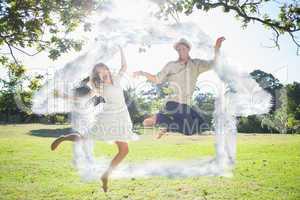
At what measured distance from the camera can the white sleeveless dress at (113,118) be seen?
704 centimetres

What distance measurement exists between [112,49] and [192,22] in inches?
57.6

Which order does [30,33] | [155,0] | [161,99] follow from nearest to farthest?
[161,99] < [155,0] < [30,33]

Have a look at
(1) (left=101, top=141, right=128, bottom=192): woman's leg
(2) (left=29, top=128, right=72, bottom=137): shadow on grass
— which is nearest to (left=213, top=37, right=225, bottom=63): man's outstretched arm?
(1) (left=101, top=141, right=128, bottom=192): woman's leg

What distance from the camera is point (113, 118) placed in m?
7.03

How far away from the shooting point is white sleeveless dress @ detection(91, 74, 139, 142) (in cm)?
704

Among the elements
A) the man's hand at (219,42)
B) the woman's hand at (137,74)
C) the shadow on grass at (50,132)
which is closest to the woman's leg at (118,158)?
the woman's hand at (137,74)

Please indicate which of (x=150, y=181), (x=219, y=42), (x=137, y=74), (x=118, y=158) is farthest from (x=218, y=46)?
(x=150, y=181)

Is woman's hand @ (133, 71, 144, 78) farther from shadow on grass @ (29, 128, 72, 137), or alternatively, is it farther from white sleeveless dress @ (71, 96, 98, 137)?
shadow on grass @ (29, 128, 72, 137)

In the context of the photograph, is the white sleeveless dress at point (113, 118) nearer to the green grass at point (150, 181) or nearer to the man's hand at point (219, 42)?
the green grass at point (150, 181)

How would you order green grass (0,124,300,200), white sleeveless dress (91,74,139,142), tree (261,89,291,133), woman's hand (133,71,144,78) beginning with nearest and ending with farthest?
woman's hand (133,71,144,78), white sleeveless dress (91,74,139,142), green grass (0,124,300,200), tree (261,89,291,133)

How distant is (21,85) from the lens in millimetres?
10812

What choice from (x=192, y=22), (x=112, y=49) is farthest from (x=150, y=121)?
(x=192, y=22)

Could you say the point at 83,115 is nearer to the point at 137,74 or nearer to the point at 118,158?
the point at 118,158

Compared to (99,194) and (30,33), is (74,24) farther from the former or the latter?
(99,194)
